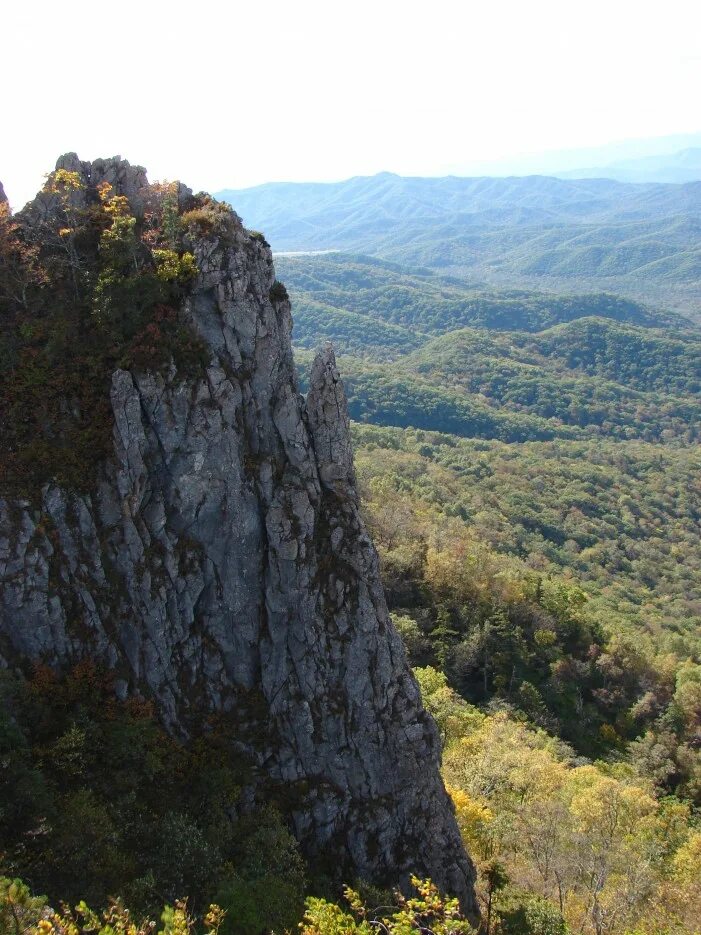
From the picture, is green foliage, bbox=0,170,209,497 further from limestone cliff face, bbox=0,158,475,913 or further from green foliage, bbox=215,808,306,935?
green foliage, bbox=215,808,306,935

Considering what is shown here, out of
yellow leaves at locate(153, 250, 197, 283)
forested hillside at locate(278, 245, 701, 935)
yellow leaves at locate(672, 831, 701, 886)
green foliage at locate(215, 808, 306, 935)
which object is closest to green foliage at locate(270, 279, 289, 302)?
yellow leaves at locate(153, 250, 197, 283)

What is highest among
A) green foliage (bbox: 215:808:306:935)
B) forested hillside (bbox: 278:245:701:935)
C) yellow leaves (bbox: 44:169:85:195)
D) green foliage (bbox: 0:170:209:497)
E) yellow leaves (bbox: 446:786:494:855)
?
yellow leaves (bbox: 44:169:85:195)

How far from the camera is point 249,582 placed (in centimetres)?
2472

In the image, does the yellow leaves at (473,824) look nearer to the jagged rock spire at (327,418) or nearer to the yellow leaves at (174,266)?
the jagged rock spire at (327,418)

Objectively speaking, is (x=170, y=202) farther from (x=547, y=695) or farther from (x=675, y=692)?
(x=675, y=692)

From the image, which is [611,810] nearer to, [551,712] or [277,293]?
[551,712]

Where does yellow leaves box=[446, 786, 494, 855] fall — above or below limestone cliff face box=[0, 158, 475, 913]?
below

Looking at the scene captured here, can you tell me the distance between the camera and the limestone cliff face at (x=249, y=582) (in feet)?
74.4

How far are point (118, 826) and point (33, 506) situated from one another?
426 inches

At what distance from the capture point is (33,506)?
22.2 metres

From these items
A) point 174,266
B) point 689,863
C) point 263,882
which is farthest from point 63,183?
point 689,863

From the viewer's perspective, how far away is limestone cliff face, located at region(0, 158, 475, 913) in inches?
893

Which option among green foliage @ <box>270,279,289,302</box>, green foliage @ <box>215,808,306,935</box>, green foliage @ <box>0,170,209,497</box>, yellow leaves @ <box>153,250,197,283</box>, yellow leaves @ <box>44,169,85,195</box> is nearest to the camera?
green foliage @ <box>215,808,306,935</box>

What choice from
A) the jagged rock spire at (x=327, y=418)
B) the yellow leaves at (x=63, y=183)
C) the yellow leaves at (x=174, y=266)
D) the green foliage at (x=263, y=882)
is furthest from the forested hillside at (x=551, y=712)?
the yellow leaves at (x=63, y=183)
